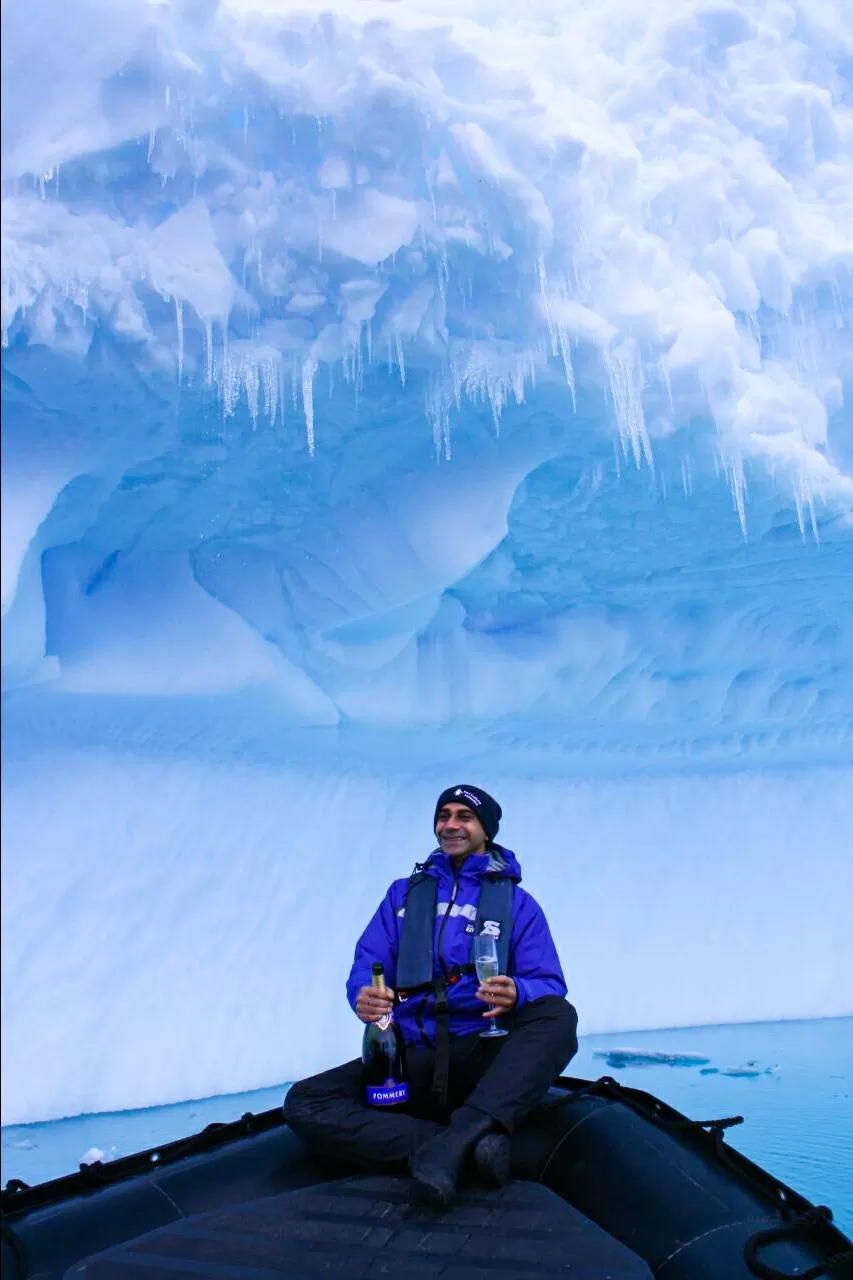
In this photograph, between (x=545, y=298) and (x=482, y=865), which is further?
(x=545, y=298)

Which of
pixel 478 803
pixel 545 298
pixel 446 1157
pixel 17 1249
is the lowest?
pixel 17 1249

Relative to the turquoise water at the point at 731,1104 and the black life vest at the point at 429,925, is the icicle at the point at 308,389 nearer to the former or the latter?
the black life vest at the point at 429,925

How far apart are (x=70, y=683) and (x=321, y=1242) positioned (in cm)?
267

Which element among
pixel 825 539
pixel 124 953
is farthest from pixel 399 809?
pixel 825 539

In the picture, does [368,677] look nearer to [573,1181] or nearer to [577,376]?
[577,376]

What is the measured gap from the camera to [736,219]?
4324 millimetres

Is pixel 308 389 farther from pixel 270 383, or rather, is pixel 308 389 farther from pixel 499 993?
pixel 499 993

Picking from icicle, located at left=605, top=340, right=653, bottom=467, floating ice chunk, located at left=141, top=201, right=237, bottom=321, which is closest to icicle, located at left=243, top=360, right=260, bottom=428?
floating ice chunk, located at left=141, top=201, right=237, bottom=321

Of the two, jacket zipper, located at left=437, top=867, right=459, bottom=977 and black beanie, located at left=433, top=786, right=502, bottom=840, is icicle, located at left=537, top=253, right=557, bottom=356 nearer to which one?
black beanie, located at left=433, top=786, right=502, bottom=840

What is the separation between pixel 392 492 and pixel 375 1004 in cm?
256

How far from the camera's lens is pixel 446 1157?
6.57 feet

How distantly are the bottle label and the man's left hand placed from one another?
0.27 m

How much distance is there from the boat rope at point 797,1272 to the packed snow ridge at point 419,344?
276 cm

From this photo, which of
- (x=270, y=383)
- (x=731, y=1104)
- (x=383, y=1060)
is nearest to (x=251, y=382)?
(x=270, y=383)
